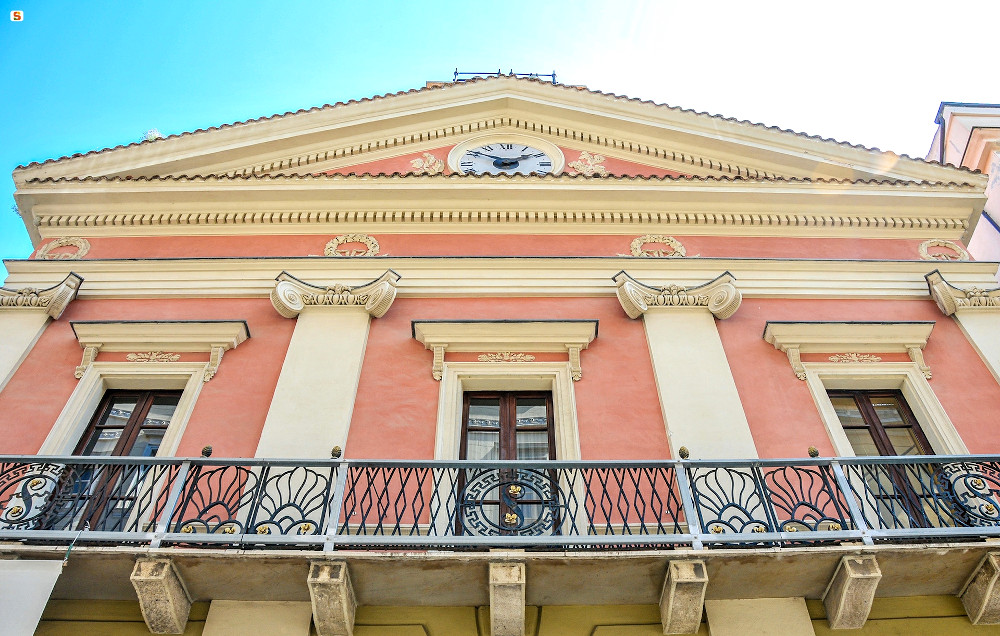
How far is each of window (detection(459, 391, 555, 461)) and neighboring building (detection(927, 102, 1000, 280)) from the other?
984 centimetres

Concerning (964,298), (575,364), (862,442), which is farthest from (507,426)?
(964,298)

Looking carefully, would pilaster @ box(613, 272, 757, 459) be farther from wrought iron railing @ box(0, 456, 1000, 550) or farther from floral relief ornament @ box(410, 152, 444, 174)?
floral relief ornament @ box(410, 152, 444, 174)

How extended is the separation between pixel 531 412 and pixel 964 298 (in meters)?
5.96

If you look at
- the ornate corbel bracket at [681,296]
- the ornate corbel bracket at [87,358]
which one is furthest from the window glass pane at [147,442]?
the ornate corbel bracket at [681,296]

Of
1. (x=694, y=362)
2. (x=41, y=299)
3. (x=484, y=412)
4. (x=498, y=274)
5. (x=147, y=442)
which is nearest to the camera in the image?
(x=147, y=442)

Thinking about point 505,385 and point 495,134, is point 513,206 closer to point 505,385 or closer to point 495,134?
point 495,134

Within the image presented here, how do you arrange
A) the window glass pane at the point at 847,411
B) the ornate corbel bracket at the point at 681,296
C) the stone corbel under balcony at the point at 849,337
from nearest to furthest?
the window glass pane at the point at 847,411 → the stone corbel under balcony at the point at 849,337 → the ornate corbel bracket at the point at 681,296

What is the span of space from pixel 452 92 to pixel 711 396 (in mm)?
7435

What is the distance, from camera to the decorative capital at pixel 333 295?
10.5 m

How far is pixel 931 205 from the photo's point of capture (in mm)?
12242

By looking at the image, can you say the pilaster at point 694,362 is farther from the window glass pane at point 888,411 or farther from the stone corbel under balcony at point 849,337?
the window glass pane at point 888,411

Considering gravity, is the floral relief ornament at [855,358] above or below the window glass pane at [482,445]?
above

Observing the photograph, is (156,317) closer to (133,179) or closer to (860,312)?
(133,179)

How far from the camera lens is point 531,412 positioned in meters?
9.50
